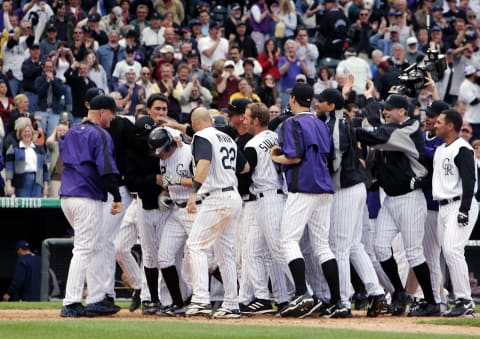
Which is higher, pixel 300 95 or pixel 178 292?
pixel 300 95

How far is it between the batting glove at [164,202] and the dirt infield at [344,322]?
115cm

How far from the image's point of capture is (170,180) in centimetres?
1295

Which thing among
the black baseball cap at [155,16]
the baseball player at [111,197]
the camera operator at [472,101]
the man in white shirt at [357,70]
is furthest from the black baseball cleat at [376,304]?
the black baseball cap at [155,16]

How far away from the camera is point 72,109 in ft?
70.8

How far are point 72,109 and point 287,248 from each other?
971 cm

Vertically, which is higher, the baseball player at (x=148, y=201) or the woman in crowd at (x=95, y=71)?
the woman in crowd at (x=95, y=71)

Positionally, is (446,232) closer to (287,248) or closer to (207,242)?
(287,248)

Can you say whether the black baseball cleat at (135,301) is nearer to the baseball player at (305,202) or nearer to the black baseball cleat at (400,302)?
the baseball player at (305,202)

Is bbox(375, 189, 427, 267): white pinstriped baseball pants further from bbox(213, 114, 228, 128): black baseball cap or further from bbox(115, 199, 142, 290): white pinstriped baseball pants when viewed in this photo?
bbox(115, 199, 142, 290): white pinstriped baseball pants

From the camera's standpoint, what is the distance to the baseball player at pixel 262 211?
13273mm

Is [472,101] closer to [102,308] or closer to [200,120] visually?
[200,120]

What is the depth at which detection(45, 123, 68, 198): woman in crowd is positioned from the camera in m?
20.1

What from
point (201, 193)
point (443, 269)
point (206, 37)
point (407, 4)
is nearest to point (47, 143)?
point (206, 37)

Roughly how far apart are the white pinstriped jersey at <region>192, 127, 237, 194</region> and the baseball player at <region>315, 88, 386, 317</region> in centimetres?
119
